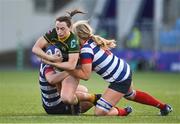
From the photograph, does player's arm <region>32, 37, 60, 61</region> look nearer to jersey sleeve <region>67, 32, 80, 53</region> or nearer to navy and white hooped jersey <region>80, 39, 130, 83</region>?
jersey sleeve <region>67, 32, 80, 53</region>

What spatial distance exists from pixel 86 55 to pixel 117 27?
20.7 m

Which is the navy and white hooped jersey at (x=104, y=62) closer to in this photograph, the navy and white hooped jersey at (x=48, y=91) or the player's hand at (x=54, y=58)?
the player's hand at (x=54, y=58)

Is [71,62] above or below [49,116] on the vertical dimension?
above

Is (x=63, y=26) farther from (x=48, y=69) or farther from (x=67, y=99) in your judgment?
(x=67, y=99)

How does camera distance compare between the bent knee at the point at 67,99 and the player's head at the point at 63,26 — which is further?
the bent knee at the point at 67,99

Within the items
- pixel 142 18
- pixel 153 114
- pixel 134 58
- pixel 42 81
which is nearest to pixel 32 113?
pixel 42 81

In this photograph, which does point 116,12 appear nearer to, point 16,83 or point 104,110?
point 16,83

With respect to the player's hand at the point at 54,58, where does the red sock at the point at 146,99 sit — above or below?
below

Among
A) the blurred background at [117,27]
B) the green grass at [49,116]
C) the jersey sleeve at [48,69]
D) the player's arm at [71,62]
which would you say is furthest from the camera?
the blurred background at [117,27]

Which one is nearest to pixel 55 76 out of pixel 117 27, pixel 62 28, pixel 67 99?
pixel 67 99

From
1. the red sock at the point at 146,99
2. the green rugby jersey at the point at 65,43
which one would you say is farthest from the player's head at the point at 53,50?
the red sock at the point at 146,99

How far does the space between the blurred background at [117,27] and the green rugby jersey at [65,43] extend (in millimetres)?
18863

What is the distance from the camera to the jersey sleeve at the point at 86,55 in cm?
1130

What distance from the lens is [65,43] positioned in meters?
11.4
